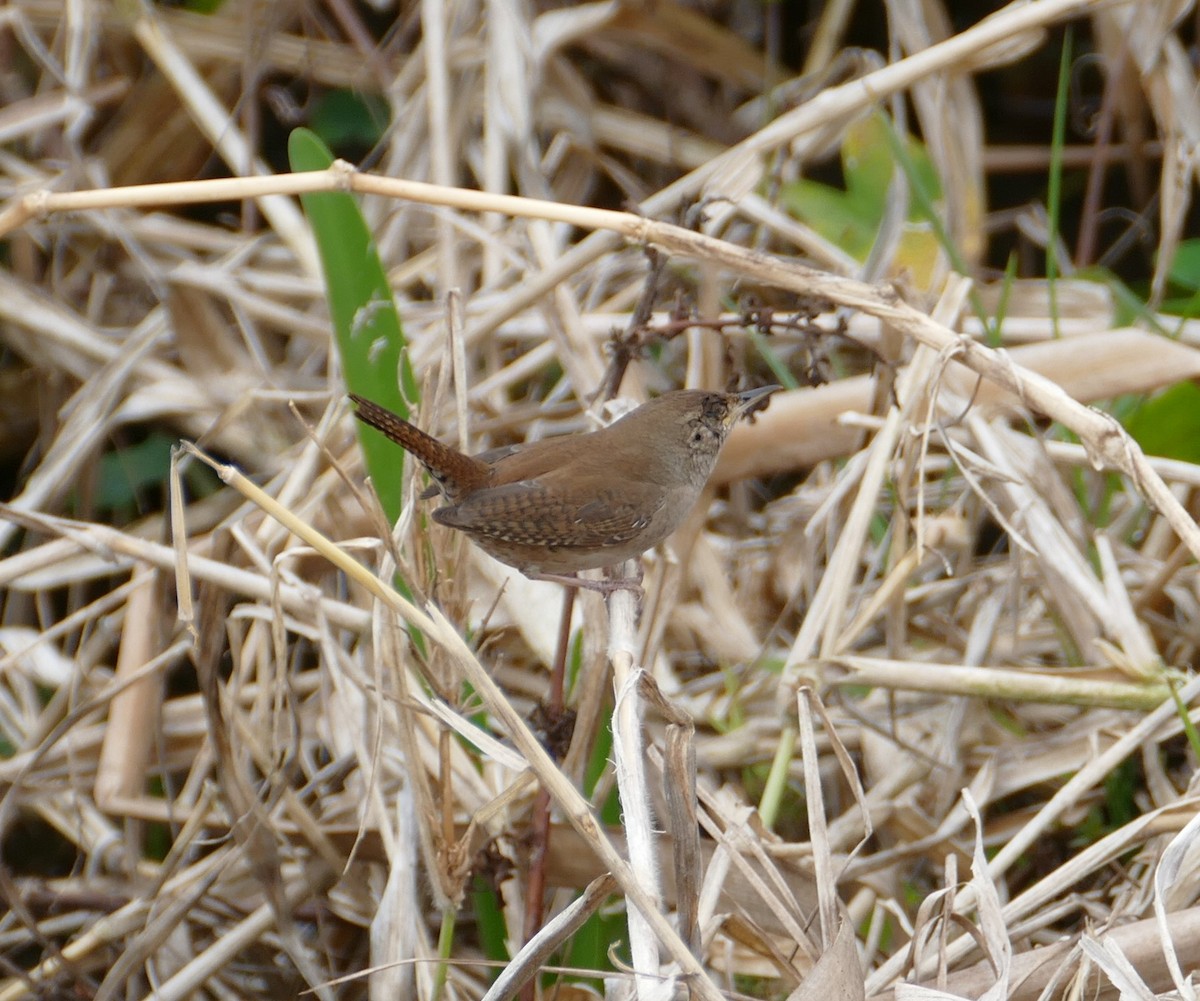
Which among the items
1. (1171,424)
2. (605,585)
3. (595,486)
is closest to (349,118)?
(595,486)

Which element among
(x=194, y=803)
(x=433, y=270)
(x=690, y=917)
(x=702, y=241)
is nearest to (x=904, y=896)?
(x=690, y=917)

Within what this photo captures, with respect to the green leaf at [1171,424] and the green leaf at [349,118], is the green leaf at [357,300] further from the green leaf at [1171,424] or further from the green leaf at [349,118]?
the green leaf at [349,118]

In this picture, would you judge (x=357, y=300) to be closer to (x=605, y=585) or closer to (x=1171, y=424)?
(x=605, y=585)

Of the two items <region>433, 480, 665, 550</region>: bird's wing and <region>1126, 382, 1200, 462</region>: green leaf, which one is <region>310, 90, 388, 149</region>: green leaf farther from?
<region>1126, 382, 1200, 462</region>: green leaf

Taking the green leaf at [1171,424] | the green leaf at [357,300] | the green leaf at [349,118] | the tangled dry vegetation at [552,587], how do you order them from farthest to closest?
the green leaf at [349,118]
the green leaf at [1171,424]
the green leaf at [357,300]
the tangled dry vegetation at [552,587]

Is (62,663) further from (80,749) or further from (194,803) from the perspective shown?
(194,803)

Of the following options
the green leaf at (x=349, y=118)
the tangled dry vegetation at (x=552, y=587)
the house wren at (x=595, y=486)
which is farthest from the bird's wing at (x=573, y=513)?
the green leaf at (x=349, y=118)
